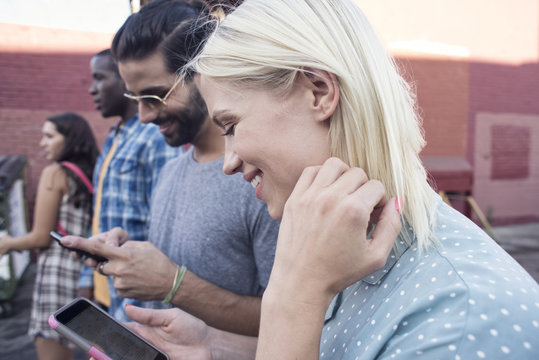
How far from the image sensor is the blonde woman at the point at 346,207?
73cm

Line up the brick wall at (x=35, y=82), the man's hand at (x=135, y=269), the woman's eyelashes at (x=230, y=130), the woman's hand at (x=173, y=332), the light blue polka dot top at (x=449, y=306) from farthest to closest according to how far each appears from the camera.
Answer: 1. the brick wall at (x=35, y=82)
2. the man's hand at (x=135, y=269)
3. the woman's hand at (x=173, y=332)
4. the woman's eyelashes at (x=230, y=130)
5. the light blue polka dot top at (x=449, y=306)

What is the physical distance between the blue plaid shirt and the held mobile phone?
44.5 inches

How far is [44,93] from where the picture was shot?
23.4 feet

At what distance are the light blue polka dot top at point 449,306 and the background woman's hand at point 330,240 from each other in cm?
9

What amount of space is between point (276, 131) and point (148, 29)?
1207mm

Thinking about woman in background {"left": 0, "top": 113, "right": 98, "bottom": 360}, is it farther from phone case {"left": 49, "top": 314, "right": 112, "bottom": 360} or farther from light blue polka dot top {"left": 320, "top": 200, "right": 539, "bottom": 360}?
light blue polka dot top {"left": 320, "top": 200, "right": 539, "bottom": 360}

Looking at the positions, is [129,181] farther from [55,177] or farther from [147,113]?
[55,177]

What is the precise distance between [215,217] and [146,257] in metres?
0.30

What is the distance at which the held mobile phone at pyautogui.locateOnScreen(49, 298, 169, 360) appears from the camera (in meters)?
1.20

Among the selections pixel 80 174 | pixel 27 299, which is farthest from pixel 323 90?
pixel 27 299

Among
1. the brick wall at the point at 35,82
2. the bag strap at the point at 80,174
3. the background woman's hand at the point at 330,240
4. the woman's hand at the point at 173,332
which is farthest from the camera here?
the brick wall at the point at 35,82

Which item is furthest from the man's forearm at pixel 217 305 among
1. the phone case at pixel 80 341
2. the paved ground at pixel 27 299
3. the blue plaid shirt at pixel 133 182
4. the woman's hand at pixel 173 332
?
the paved ground at pixel 27 299

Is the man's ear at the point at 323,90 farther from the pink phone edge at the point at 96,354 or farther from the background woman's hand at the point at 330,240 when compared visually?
the pink phone edge at the point at 96,354

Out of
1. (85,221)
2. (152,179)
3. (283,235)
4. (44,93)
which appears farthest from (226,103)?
(44,93)
